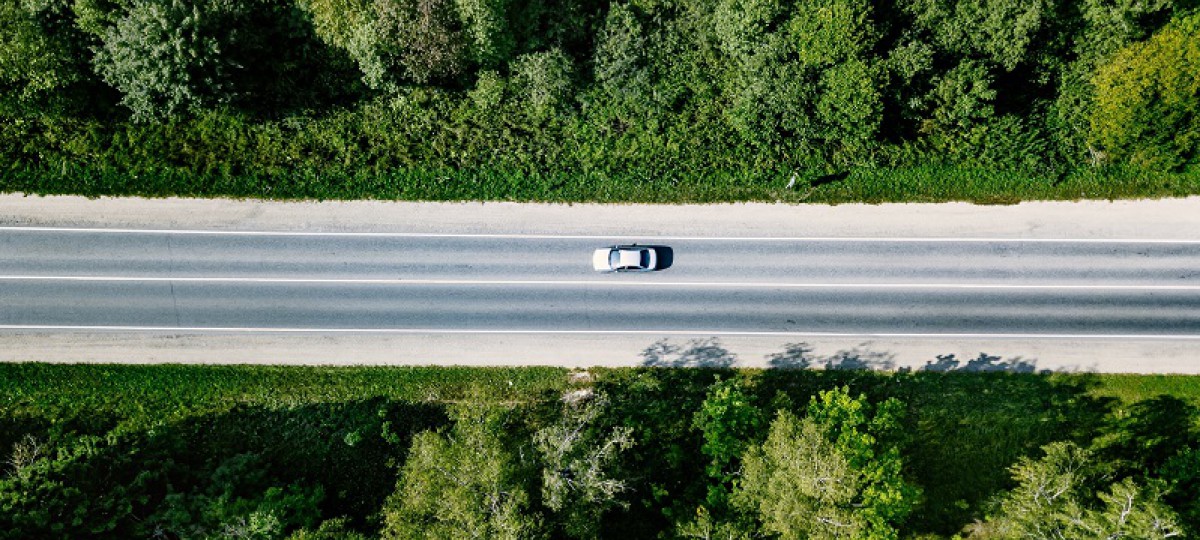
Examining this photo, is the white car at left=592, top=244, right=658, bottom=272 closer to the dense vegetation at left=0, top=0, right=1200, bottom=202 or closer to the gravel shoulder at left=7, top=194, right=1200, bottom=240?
the gravel shoulder at left=7, top=194, right=1200, bottom=240

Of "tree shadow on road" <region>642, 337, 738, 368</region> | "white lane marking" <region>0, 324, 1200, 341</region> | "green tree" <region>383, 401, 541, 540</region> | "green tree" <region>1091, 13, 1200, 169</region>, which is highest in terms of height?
"green tree" <region>1091, 13, 1200, 169</region>

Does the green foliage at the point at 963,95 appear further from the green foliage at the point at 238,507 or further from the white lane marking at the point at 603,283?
the green foliage at the point at 238,507

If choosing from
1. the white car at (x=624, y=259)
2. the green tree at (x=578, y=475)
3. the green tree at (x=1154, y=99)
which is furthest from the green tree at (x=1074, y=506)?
the white car at (x=624, y=259)

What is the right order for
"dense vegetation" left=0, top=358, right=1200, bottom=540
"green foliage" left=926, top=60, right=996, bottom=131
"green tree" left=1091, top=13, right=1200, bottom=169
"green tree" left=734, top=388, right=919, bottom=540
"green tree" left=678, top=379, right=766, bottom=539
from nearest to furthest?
1. "green tree" left=734, top=388, right=919, bottom=540
2. "dense vegetation" left=0, top=358, right=1200, bottom=540
3. "green tree" left=678, top=379, right=766, bottom=539
4. "green tree" left=1091, top=13, right=1200, bottom=169
5. "green foliage" left=926, top=60, right=996, bottom=131

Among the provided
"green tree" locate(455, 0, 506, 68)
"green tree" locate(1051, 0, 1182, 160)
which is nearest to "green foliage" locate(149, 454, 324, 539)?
"green tree" locate(455, 0, 506, 68)

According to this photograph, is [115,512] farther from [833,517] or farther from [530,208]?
[833,517]

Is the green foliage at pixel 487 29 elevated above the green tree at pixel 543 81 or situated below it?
above
